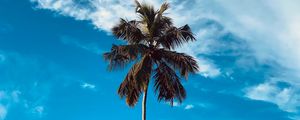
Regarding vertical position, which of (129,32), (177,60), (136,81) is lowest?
(136,81)

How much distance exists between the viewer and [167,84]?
104ft

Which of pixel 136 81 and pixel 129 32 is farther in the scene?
pixel 129 32

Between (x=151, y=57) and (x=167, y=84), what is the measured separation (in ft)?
6.73

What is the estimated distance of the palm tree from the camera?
102 ft

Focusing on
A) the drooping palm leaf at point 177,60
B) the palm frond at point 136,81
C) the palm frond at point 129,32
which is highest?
the palm frond at point 129,32

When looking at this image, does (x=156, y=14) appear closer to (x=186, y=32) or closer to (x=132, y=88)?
(x=186, y=32)

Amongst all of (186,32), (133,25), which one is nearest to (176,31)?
(186,32)

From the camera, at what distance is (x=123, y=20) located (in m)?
33.3

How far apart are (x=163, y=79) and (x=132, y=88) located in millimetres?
2110

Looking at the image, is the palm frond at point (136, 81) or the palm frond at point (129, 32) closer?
the palm frond at point (136, 81)

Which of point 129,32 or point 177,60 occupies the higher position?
point 129,32

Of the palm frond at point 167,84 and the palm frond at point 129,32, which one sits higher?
the palm frond at point 129,32

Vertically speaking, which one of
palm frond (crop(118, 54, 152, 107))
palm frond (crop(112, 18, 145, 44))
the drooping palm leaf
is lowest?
palm frond (crop(118, 54, 152, 107))

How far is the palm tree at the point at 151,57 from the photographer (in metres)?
31.2
